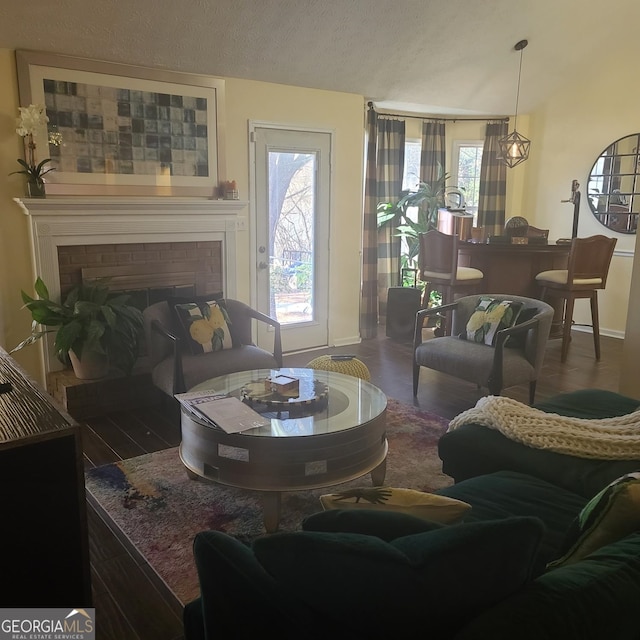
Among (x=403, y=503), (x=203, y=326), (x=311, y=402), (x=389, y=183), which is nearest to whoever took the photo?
(x=403, y=503)

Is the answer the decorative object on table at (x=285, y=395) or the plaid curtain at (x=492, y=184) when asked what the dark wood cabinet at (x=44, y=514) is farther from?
the plaid curtain at (x=492, y=184)

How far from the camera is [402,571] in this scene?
1.03 metres

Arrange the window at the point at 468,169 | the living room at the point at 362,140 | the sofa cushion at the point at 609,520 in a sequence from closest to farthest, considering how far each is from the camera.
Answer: the sofa cushion at the point at 609,520 → the living room at the point at 362,140 → the window at the point at 468,169

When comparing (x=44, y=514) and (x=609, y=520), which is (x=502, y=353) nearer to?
(x=609, y=520)

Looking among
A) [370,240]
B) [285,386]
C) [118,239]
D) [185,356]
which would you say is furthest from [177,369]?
Result: [370,240]

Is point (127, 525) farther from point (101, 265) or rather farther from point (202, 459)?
point (101, 265)

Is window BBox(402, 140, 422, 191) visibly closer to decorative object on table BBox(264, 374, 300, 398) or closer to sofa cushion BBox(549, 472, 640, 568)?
decorative object on table BBox(264, 374, 300, 398)

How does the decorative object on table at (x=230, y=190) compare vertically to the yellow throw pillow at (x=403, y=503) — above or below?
above

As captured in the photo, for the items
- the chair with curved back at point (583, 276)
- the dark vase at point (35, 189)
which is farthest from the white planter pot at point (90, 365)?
the chair with curved back at point (583, 276)

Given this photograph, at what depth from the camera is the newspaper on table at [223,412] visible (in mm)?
2600

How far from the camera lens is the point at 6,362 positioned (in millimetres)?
2123

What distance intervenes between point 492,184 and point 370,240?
2050 mm

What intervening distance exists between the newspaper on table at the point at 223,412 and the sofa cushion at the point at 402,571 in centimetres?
150

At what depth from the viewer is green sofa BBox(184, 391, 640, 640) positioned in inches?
40.5
